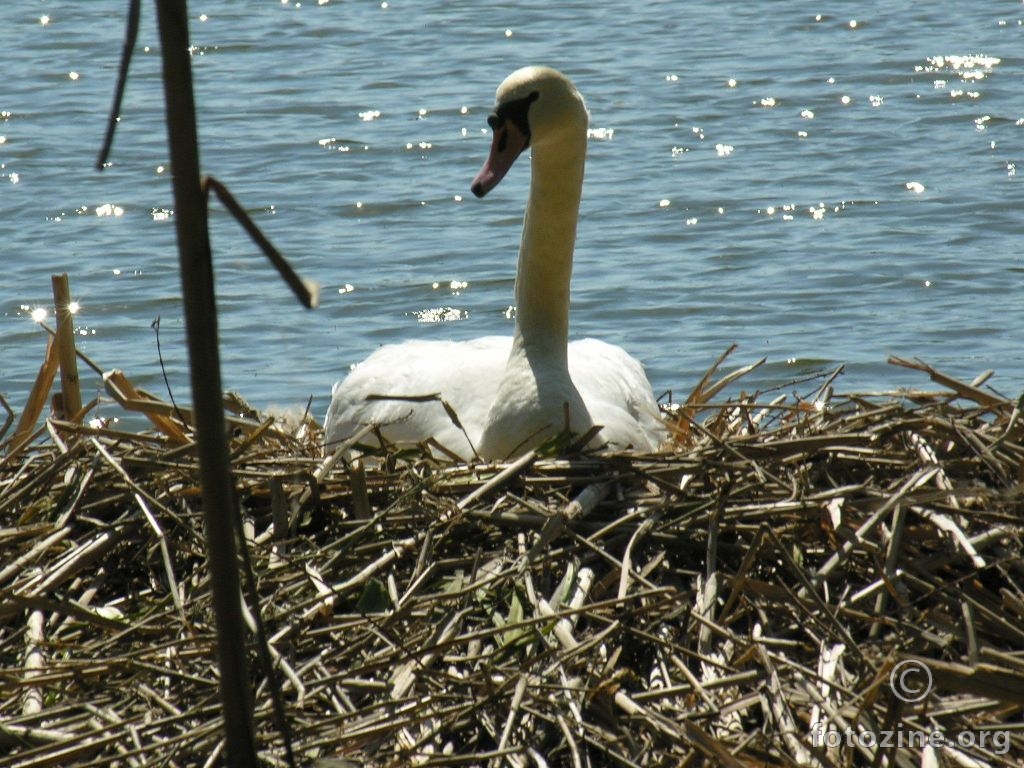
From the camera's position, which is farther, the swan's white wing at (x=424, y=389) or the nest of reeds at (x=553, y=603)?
the swan's white wing at (x=424, y=389)

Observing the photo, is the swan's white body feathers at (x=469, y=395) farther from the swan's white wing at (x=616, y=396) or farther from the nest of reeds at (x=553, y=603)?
the nest of reeds at (x=553, y=603)

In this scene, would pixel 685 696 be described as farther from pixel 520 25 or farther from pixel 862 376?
pixel 520 25

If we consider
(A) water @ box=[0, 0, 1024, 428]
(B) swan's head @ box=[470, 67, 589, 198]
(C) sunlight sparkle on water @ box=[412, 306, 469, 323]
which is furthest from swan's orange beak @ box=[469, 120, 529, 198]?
(C) sunlight sparkle on water @ box=[412, 306, 469, 323]

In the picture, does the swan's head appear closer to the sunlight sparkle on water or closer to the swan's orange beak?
the swan's orange beak

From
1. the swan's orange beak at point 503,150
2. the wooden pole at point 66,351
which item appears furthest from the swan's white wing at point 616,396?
the wooden pole at point 66,351

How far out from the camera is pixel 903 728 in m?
2.70

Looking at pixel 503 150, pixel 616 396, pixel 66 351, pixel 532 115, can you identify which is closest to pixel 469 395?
pixel 616 396

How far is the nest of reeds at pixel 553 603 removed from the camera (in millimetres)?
2758

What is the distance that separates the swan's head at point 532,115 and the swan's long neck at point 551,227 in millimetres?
42

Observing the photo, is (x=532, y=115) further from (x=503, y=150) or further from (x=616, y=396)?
(x=616, y=396)

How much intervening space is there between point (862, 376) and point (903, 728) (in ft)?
16.8

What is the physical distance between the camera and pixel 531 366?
4.67 metres

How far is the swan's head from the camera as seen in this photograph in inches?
197

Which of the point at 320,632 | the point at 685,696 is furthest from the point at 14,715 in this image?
the point at 685,696
